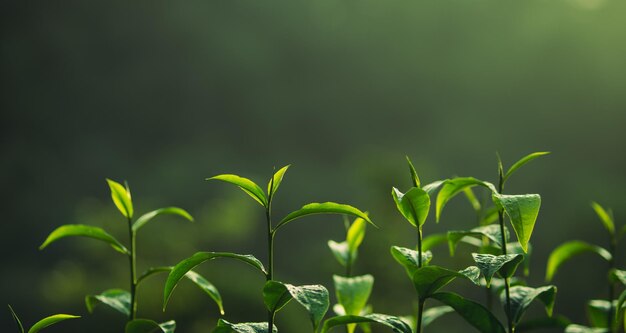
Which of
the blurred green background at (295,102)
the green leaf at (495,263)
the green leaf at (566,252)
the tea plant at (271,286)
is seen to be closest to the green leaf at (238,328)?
the tea plant at (271,286)

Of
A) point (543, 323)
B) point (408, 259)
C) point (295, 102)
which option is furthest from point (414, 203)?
point (295, 102)

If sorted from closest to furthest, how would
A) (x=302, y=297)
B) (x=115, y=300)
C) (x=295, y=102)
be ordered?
(x=302, y=297) → (x=115, y=300) → (x=295, y=102)

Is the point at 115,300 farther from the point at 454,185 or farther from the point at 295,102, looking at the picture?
the point at 295,102

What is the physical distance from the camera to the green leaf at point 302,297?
251 mm

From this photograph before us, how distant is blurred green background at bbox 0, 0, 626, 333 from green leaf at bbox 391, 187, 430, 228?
7922 mm

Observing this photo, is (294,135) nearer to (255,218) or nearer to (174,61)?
(174,61)

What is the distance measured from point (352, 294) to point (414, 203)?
88 millimetres

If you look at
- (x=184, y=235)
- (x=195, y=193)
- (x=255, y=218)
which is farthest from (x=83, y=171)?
(x=184, y=235)

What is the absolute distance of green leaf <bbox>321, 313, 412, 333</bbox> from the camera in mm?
278

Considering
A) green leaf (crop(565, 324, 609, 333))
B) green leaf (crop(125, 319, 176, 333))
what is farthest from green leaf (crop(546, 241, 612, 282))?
green leaf (crop(125, 319, 176, 333))

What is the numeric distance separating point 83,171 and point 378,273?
8.11 meters

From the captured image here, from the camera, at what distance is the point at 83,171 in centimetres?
1005

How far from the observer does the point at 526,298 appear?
12.5 inches

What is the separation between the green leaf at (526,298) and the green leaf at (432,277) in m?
0.04
